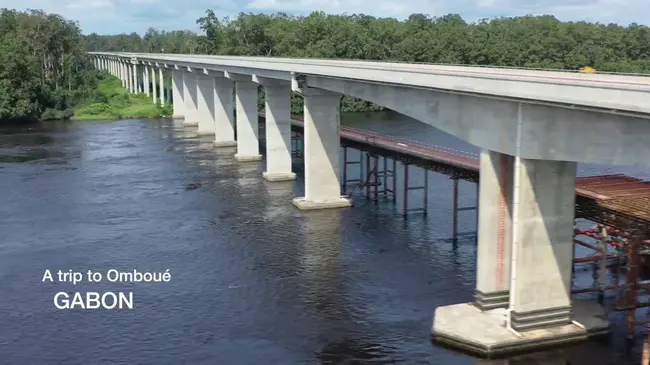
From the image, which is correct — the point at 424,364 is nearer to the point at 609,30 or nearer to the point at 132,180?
the point at 132,180

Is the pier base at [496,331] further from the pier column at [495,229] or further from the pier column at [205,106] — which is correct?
the pier column at [205,106]

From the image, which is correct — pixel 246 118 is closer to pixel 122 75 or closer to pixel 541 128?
pixel 541 128

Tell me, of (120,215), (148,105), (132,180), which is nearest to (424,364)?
(120,215)

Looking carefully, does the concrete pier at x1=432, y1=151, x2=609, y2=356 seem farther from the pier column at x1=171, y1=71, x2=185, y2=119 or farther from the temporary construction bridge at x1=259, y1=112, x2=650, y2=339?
the pier column at x1=171, y1=71, x2=185, y2=119

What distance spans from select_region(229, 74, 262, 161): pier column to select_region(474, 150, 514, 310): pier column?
39963 mm

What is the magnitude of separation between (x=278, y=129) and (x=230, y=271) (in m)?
22.3

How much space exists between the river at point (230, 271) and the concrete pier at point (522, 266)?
725 mm

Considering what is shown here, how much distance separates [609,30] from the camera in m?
125

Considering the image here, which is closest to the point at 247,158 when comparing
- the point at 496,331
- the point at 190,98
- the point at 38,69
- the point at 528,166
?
the point at 190,98

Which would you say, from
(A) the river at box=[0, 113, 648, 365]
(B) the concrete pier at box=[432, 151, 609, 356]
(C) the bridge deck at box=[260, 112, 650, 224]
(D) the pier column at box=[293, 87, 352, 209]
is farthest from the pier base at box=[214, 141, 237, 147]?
(B) the concrete pier at box=[432, 151, 609, 356]

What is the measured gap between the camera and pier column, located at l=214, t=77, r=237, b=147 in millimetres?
74125

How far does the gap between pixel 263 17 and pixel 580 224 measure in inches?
4413

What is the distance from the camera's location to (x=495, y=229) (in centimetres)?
2512

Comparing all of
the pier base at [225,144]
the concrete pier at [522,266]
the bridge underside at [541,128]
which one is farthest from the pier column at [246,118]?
the concrete pier at [522,266]
